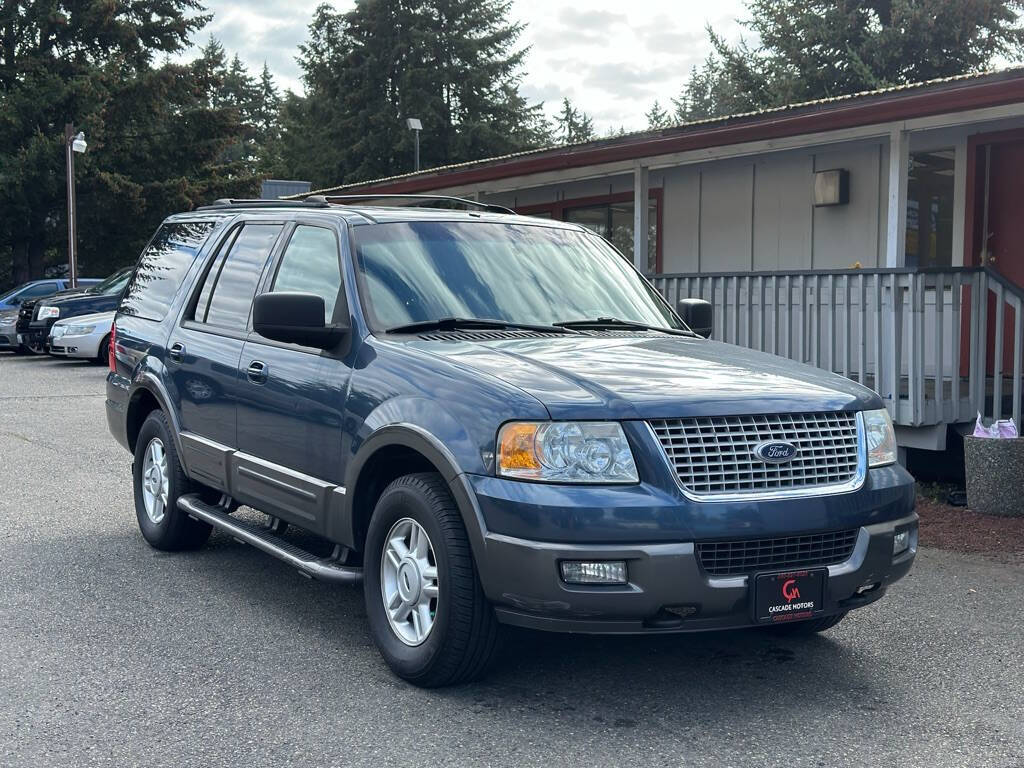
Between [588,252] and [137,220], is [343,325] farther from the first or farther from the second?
[137,220]

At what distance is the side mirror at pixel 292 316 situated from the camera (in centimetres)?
481

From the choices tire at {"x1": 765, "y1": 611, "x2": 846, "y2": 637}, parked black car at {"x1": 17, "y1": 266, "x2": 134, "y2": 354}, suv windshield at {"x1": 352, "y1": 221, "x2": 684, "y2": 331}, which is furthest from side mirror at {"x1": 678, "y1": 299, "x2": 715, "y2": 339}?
parked black car at {"x1": 17, "y1": 266, "x2": 134, "y2": 354}

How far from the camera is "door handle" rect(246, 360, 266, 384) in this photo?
5473 millimetres

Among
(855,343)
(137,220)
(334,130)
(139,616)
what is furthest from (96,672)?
(334,130)

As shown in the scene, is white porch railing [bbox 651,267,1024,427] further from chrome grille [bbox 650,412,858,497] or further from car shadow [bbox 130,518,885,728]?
chrome grille [bbox 650,412,858,497]

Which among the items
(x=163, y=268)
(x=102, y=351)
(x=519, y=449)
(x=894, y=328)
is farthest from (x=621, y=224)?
(x=519, y=449)

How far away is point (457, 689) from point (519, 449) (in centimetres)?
101

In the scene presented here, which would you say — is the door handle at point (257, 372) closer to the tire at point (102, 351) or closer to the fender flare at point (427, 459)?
the fender flare at point (427, 459)

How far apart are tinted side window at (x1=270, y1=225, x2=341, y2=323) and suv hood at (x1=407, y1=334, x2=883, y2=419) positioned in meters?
0.70

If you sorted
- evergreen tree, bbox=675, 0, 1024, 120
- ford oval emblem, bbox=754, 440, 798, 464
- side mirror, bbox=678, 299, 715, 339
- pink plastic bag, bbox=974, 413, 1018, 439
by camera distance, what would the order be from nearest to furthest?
ford oval emblem, bbox=754, 440, 798, 464
side mirror, bbox=678, 299, 715, 339
pink plastic bag, bbox=974, 413, 1018, 439
evergreen tree, bbox=675, 0, 1024, 120

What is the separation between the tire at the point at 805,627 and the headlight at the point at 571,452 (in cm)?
145

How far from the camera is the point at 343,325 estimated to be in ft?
16.5

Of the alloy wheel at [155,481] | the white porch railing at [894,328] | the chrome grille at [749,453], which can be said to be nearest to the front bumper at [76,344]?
the white porch railing at [894,328]

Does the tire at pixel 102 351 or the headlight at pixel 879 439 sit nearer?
the headlight at pixel 879 439
